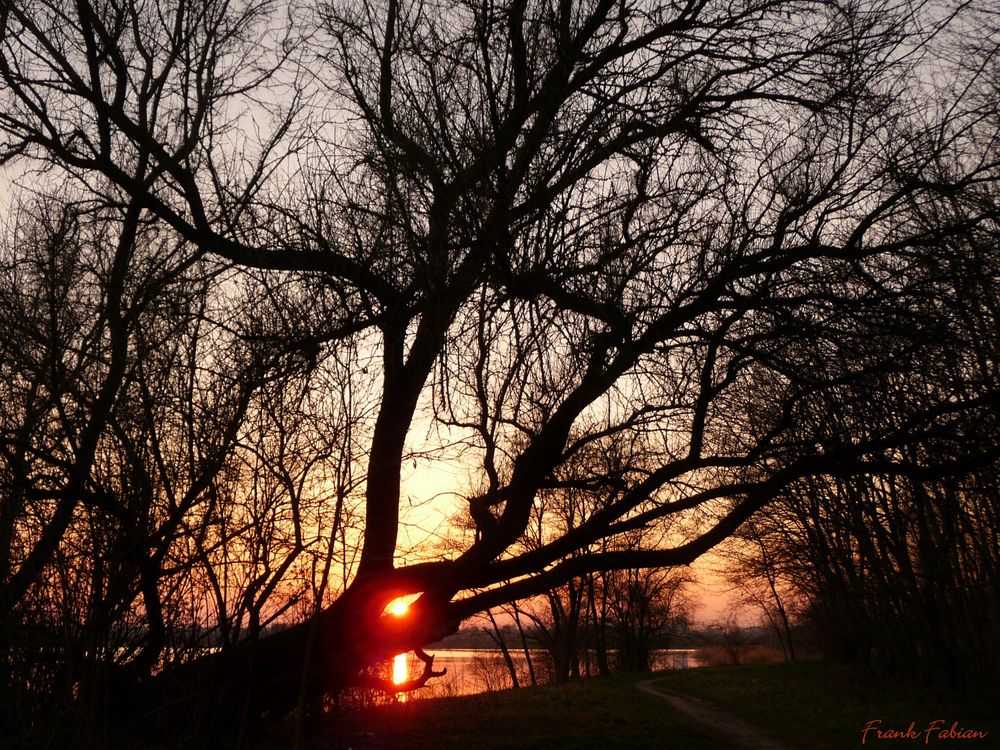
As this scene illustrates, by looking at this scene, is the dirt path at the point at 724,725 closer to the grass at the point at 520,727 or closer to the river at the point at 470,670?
the grass at the point at 520,727

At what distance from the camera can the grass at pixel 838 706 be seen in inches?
433

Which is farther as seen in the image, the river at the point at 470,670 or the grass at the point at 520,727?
the river at the point at 470,670

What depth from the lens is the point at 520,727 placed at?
1056 cm

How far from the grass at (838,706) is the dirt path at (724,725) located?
29 cm

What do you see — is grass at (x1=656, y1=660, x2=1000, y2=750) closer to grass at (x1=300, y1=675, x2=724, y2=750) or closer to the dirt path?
the dirt path

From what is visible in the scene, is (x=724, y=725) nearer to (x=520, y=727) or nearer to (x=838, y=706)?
(x=838, y=706)

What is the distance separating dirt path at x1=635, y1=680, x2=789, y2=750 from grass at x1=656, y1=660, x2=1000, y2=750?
0.94 feet

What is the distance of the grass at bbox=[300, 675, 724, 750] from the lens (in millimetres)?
9047

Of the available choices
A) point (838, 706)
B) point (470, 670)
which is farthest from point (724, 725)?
point (470, 670)

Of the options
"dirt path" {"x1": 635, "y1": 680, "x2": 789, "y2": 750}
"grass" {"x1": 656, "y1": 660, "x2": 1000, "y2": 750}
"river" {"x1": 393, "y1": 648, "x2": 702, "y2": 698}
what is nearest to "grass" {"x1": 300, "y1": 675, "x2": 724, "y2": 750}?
"dirt path" {"x1": 635, "y1": 680, "x2": 789, "y2": 750}

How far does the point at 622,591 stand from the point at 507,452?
27.2 meters

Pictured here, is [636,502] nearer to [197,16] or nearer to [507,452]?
[507,452]

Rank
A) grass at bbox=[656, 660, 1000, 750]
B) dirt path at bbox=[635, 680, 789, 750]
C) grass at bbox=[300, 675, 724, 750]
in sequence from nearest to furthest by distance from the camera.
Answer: grass at bbox=[300, 675, 724, 750] < grass at bbox=[656, 660, 1000, 750] < dirt path at bbox=[635, 680, 789, 750]

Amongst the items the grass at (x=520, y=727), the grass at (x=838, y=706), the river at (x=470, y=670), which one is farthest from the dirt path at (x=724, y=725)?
the river at (x=470, y=670)
